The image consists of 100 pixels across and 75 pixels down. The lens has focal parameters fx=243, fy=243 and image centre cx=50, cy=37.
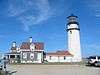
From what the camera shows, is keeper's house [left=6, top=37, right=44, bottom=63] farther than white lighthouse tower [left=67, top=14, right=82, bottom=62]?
No

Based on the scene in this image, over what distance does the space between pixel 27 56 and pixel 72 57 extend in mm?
11648

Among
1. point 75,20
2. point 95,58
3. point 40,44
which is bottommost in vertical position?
point 95,58

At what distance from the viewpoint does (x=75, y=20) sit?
204 feet

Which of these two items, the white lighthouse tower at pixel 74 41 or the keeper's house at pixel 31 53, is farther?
the white lighthouse tower at pixel 74 41

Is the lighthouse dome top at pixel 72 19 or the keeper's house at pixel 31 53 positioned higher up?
the lighthouse dome top at pixel 72 19

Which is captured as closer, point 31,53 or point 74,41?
point 31,53

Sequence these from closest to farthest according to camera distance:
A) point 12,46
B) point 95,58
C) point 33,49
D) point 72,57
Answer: point 95,58 → point 33,49 → point 72,57 → point 12,46

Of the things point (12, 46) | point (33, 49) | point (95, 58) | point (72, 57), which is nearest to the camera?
point (95, 58)

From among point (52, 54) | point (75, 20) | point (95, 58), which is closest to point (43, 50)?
point (52, 54)

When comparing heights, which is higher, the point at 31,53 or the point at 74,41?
the point at 74,41

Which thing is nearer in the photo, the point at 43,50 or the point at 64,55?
the point at 43,50

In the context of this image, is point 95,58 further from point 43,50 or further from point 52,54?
point 52,54

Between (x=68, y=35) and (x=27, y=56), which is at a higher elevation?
(x=68, y=35)

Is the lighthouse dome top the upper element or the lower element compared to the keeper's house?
upper
